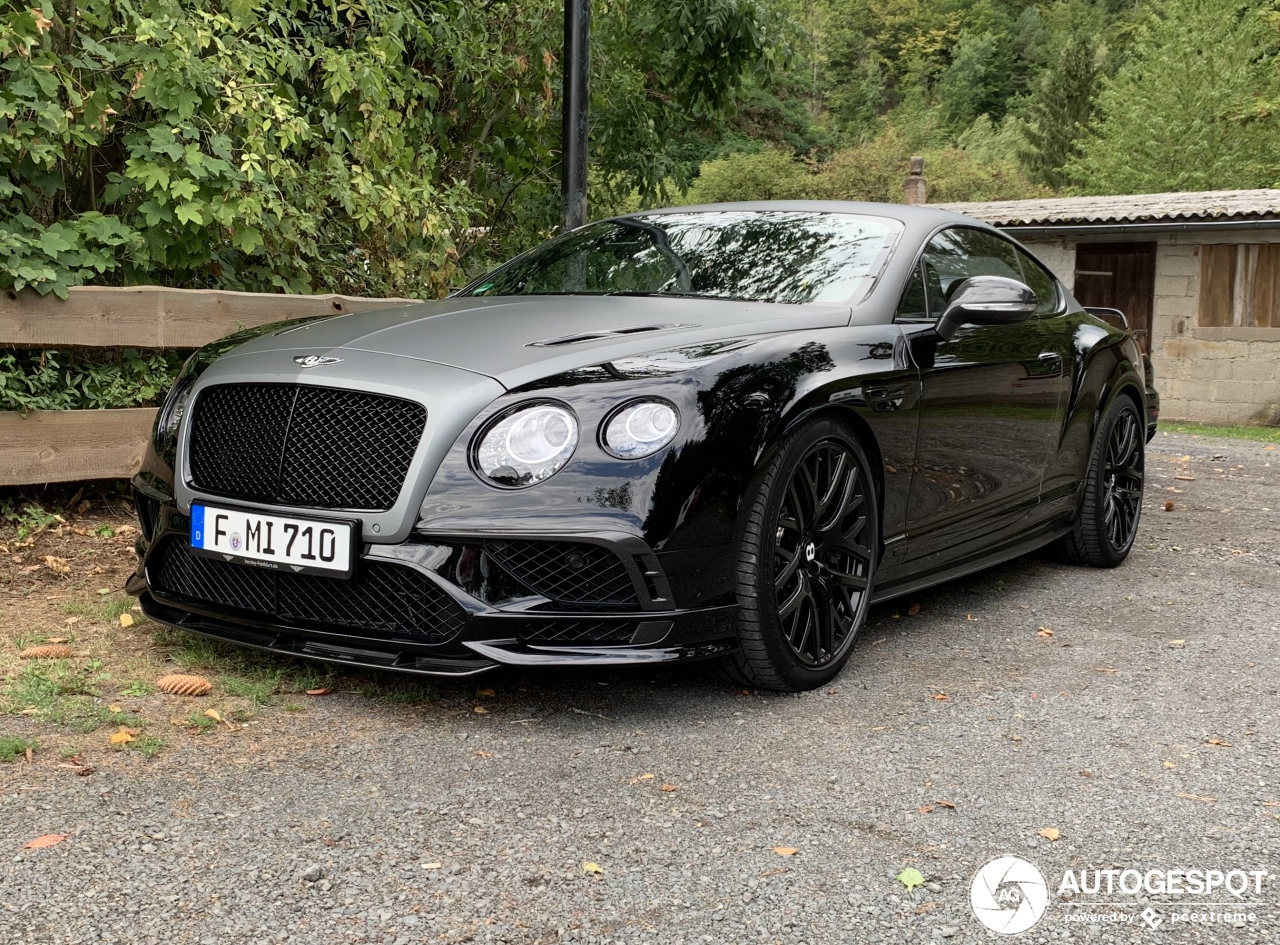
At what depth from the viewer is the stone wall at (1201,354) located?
1934 centimetres

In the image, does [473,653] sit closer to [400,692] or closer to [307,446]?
[400,692]

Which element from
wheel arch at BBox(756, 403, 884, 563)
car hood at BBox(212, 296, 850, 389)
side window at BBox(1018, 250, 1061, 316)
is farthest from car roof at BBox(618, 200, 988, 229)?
wheel arch at BBox(756, 403, 884, 563)

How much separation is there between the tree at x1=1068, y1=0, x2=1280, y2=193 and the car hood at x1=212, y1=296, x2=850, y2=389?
127 feet

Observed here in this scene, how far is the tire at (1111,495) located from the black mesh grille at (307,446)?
11.2ft

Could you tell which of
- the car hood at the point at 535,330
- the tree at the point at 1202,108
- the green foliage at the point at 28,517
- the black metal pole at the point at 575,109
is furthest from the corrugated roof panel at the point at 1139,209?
the tree at the point at 1202,108

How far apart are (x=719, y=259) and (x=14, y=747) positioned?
2.62 metres

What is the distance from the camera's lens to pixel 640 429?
3295 millimetres

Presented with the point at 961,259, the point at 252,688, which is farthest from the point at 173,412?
the point at 961,259

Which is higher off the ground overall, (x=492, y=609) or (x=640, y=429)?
(x=640, y=429)

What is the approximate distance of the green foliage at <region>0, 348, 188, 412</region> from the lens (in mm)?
5246

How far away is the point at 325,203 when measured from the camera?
6.83m

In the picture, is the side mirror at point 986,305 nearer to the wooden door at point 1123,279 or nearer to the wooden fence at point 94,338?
the wooden fence at point 94,338

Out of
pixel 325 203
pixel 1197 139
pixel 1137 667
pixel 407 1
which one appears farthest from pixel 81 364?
pixel 1197 139

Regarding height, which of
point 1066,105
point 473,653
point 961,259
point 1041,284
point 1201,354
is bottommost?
point 1201,354
